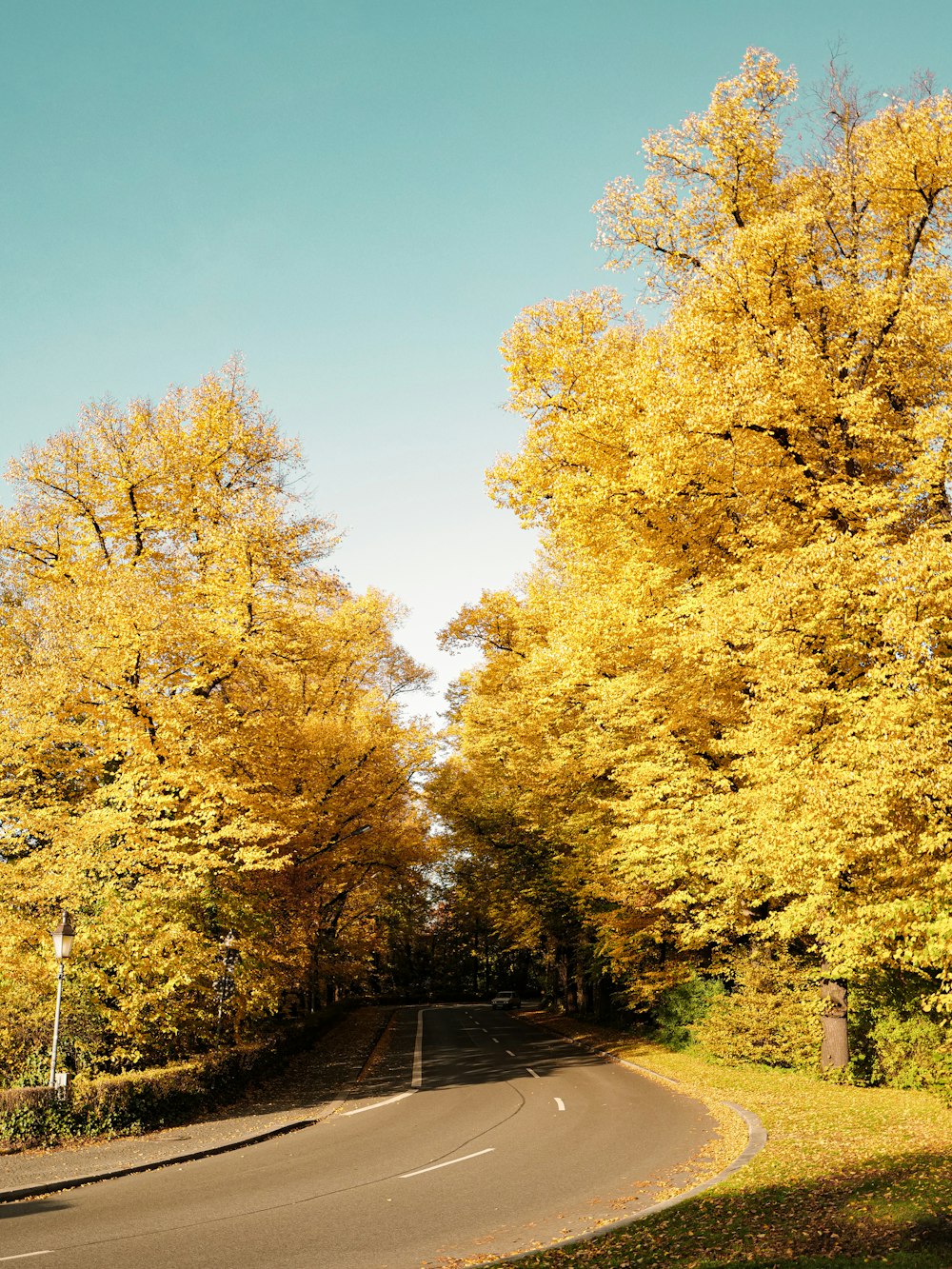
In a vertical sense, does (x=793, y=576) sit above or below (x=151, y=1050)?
above

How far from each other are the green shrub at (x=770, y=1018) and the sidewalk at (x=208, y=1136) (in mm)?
8259

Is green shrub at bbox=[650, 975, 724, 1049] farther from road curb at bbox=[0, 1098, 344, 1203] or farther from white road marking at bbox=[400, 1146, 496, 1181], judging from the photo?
road curb at bbox=[0, 1098, 344, 1203]

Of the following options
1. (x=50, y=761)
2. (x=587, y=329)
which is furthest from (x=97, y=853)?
(x=587, y=329)

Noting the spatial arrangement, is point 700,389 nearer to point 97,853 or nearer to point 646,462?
point 646,462

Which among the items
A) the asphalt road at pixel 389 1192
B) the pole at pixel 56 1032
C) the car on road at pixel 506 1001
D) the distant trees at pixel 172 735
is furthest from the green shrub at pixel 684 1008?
the car on road at pixel 506 1001

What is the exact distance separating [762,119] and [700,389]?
229 inches

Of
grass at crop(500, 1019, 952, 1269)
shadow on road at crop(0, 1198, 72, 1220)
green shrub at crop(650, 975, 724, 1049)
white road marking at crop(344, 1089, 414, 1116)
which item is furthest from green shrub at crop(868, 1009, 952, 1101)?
shadow on road at crop(0, 1198, 72, 1220)

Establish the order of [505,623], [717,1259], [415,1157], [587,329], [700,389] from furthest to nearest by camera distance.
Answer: [505,623], [587,329], [700,389], [415,1157], [717,1259]

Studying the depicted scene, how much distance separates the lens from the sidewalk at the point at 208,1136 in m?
11.4

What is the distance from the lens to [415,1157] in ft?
39.3

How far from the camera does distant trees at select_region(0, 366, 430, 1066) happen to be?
15109 mm

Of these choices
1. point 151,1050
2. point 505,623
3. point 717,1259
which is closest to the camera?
point 717,1259

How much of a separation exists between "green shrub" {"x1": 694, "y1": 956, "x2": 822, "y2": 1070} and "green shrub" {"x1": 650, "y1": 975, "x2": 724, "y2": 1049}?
1659 millimetres

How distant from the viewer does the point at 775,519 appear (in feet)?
50.0
